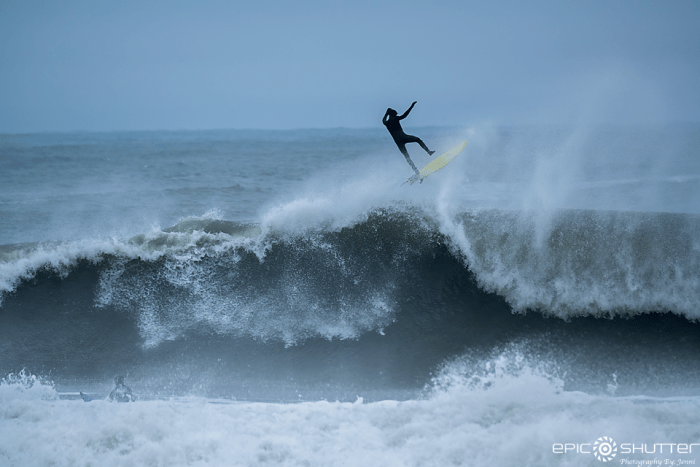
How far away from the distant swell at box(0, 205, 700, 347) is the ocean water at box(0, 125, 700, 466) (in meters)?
0.03

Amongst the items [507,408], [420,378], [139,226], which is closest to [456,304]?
[420,378]

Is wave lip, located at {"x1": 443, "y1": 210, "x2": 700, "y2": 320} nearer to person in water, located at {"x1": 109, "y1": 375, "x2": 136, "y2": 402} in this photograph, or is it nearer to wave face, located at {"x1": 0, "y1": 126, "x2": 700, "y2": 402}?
wave face, located at {"x1": 0, "y1": 126, "x2": 700, "y2": 402}

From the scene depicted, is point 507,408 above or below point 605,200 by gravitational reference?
below

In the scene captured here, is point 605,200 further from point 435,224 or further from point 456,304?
point 456,304

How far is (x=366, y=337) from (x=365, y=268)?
4.35 ft

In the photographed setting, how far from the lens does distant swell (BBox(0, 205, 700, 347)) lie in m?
5.91

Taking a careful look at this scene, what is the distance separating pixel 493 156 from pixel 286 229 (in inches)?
687

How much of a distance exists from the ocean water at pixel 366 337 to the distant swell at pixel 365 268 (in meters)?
0.03

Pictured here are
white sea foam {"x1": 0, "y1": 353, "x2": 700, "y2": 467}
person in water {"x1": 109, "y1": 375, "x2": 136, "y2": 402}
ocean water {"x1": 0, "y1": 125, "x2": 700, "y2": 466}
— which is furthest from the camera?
person in water {"x1": 109, "y1": 375, "x2": 136, "y2": 402}

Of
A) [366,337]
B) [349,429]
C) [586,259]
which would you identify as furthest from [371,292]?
[586,259]

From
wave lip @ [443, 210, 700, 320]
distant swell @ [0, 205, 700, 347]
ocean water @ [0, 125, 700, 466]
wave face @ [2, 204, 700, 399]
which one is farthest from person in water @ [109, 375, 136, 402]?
wave lip @ [443, 210, 700, 320]

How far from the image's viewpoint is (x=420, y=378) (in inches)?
194

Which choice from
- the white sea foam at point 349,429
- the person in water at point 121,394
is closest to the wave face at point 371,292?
the person in water at point 121,394

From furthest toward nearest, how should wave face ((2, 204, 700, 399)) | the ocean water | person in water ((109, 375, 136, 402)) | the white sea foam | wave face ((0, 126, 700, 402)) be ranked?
wave face ((2, 204, 700, 399))
wave face ((0, 126, 700, 402))
person in water ((109, 375, 136, 402))
the ocean water
the white sea foam
